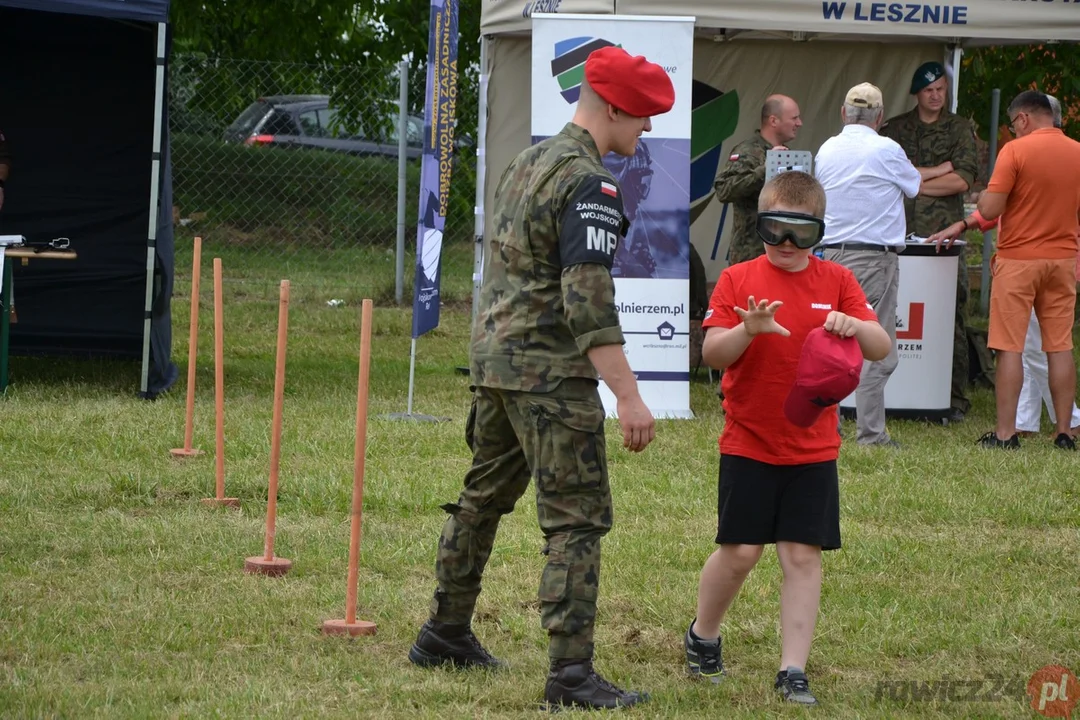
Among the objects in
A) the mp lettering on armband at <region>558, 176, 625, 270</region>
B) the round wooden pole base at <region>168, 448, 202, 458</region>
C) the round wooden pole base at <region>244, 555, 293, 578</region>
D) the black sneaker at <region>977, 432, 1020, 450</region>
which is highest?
the mp lettering on armband at <region>558, 176, 625, 270</region>

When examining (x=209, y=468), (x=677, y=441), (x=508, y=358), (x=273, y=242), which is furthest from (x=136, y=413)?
(x=273, y=242)

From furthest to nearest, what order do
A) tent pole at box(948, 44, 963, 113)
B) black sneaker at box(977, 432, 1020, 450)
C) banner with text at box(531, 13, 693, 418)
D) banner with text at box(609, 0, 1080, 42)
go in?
tent pole at box(948, 44, 963, 113) → banner with text at box(609, 0, 1080, 42) → banner with text at box(531, 13, 693, 418) → black sneaker at box(977, 432, 1020, 450)

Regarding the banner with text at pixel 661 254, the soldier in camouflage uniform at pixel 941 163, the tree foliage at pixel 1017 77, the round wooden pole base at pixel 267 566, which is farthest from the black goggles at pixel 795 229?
the tree foliage at pixel 1017 77

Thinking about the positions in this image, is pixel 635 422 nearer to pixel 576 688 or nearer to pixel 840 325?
pixel 840 325

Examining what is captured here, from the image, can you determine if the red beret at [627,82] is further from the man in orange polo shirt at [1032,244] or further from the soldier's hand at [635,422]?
the man in orange polo shirt at [1032,244]

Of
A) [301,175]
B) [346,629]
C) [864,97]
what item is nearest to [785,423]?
[346,629]

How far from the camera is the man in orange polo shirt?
331 inches

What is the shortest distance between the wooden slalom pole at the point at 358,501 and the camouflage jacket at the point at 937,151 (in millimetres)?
6338

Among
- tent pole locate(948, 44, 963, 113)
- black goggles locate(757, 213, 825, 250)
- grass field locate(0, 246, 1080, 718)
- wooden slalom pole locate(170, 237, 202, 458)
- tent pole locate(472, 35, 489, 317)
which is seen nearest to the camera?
black goggles locate(757, 213, 825, 250)

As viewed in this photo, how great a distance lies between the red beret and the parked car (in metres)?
11.7

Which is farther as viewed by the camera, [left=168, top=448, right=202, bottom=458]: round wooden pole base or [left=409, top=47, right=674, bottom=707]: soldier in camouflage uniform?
[left=168, top=448, right=202, bottom=458]: round wooden pole base

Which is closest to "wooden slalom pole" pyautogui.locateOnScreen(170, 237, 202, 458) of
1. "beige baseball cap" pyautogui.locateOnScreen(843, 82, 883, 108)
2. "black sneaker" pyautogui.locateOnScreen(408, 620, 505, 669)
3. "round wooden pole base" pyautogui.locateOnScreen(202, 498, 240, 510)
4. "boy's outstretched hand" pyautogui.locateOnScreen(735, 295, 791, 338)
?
"round wooden pole base" pyautogui.locateOnScreen(202, 498, 240, 510)

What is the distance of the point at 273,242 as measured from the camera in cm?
1667

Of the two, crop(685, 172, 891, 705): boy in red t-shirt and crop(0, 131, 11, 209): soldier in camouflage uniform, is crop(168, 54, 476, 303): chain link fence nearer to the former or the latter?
crop(0, 131, 11, 209): soldier in camouflage uniform
